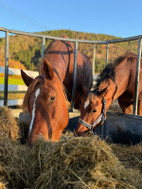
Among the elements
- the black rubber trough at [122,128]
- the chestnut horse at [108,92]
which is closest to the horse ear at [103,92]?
the chestnut horse at [108,92]

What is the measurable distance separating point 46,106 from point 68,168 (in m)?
1.01

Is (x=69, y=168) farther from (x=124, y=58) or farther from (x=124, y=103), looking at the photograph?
(x=124, y=103)

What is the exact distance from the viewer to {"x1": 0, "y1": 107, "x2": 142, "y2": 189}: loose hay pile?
1.01m

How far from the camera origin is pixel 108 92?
308 centimetres

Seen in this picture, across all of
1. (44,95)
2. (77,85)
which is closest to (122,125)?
(77,85)

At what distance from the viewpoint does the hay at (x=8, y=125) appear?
2.33m

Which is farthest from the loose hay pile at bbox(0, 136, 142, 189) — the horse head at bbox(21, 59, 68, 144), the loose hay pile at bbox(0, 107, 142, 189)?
the horse head at bbox(21, 59, 68, 144)

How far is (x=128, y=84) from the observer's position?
3510 mm

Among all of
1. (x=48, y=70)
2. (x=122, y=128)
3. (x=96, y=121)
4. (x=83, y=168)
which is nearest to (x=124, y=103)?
(x=122, y=128)

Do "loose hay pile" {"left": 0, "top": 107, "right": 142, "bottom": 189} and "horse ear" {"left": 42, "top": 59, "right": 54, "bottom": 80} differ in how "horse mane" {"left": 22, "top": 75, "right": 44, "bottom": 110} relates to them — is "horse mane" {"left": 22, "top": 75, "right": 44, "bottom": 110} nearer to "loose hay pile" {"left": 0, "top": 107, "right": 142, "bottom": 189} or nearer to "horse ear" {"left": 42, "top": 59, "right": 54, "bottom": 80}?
"horse ear" {"left": 42, "top": 59, "right": 54, "bottom": 80}

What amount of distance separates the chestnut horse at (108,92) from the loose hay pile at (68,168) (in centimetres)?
147

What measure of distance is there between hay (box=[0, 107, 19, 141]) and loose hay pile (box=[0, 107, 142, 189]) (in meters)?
0.93

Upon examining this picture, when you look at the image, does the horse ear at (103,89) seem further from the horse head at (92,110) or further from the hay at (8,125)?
the hay at (8,125)

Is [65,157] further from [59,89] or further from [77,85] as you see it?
[77,85]
